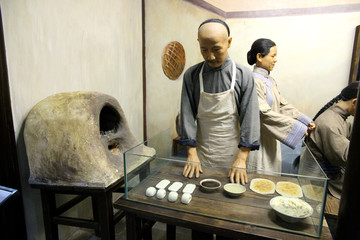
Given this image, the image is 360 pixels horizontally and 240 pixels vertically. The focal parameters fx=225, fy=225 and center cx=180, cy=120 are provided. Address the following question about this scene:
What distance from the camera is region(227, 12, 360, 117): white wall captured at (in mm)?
3217

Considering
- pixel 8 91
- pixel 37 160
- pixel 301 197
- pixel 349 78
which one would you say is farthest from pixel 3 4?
pixel 349 78

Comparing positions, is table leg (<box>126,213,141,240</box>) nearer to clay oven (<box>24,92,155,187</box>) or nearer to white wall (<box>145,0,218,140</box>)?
clay oven (<box>24,92,155,187</box>)

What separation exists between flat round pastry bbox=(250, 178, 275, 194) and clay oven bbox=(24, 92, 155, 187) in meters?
0.84

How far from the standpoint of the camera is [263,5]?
3455mm

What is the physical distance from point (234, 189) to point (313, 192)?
38 centimetres

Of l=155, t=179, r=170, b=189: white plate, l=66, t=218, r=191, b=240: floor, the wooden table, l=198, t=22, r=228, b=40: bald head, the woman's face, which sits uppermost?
l=198, t=22, r=228, b=40: bald head

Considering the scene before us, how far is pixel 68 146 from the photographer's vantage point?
5.38 feet

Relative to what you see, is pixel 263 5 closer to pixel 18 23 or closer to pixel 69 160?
pixel 18 23

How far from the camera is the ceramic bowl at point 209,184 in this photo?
4.21ft

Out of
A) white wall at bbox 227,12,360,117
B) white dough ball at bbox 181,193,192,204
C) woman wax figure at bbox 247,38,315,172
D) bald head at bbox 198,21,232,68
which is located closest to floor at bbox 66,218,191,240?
woman wax figure at bbox 247,38,315,172

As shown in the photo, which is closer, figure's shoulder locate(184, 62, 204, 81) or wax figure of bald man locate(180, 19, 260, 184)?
wax figure of bald man locate(180, 19, 260, 184)

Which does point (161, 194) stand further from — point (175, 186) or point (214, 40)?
point (214, 40)

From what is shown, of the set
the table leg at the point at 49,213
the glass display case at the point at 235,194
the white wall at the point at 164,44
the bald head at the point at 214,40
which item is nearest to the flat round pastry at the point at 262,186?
the glass display case at the point at 235,194

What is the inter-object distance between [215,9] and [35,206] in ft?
12.5
